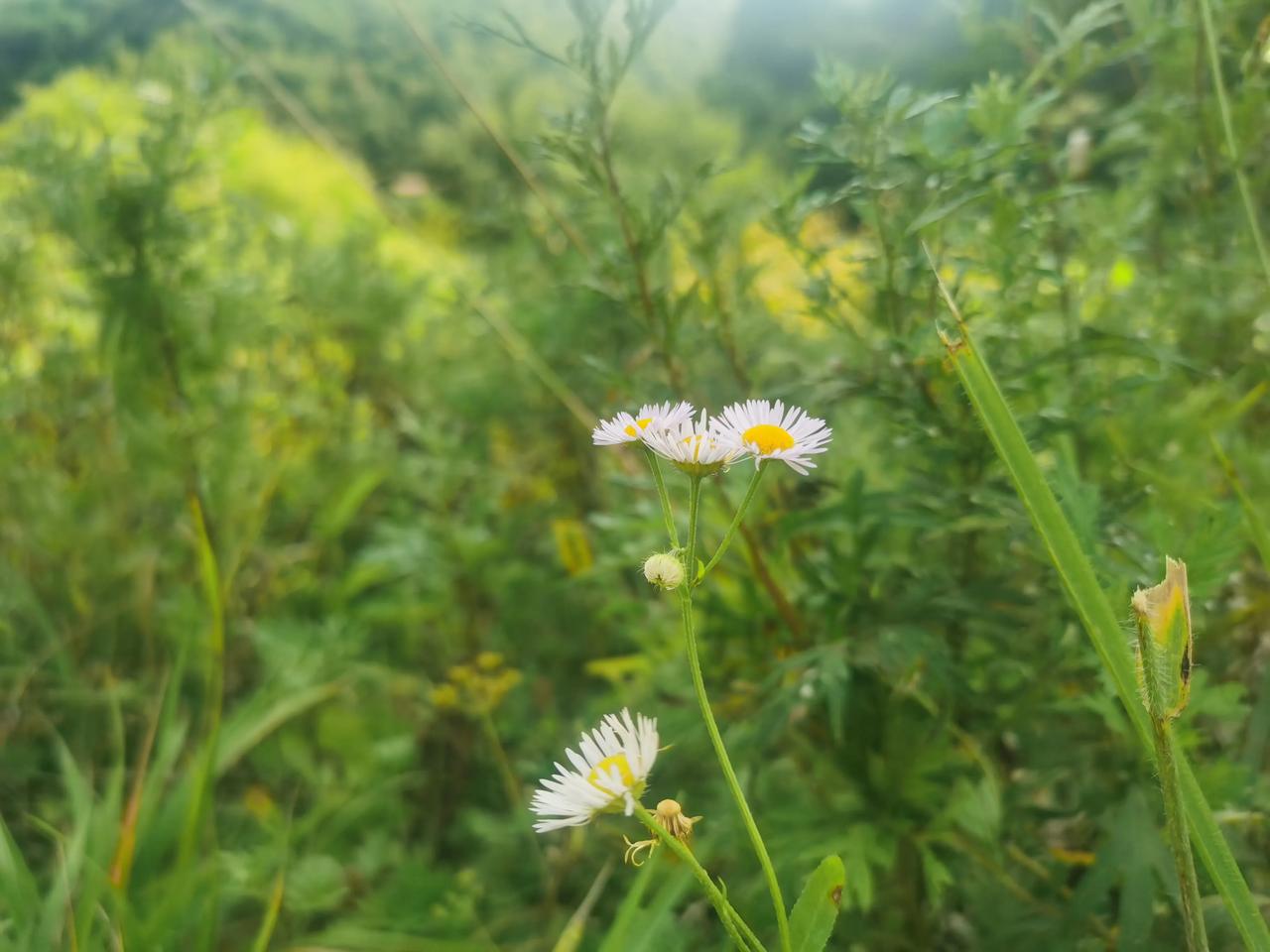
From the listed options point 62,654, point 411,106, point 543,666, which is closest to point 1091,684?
point 543,666

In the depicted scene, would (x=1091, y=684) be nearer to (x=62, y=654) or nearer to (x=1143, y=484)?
(x=1143, y=484)

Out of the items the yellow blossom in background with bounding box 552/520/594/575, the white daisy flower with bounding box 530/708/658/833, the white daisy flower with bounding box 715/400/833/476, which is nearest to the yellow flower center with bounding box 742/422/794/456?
the white daisy flower with bounding box 715/400/833/476

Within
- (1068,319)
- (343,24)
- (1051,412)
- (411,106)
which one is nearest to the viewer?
(1051,412)

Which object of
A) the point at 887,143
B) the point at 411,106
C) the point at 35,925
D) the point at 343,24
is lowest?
the point at 35,925

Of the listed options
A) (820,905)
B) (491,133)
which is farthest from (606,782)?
(491,133)

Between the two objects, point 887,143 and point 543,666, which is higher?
point 887,143

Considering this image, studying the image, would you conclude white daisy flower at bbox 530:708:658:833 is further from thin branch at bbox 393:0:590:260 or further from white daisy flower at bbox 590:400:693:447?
thin branch at bbox 393:0:590:260
